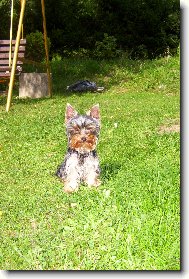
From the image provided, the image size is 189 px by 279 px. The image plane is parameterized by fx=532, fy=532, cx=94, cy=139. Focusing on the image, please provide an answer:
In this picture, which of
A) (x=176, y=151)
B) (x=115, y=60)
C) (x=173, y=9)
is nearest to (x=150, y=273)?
(x=176, y=151)

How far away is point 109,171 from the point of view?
7129 millimetres

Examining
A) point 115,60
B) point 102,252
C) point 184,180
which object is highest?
point 184,180

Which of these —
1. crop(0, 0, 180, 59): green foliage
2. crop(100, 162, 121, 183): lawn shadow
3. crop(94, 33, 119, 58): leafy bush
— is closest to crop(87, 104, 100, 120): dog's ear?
crop(100, 162, 121, 183): lawn shadow

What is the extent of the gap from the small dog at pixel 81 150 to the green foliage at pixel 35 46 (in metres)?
18.1

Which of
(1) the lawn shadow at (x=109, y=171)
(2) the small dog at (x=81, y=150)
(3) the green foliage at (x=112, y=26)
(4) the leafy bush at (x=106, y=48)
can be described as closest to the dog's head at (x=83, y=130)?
(2) the small dog at (x=81, y=150)

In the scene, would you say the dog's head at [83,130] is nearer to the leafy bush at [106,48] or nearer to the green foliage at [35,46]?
the green foliage at [35,46]

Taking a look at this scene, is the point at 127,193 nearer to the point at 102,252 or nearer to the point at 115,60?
the point at 102,252

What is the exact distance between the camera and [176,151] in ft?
27.0

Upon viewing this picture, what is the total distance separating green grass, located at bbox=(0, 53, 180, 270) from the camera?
15.2 feet

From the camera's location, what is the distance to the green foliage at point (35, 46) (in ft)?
79.0

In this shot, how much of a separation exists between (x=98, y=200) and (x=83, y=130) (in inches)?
33.8

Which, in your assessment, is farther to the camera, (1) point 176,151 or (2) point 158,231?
(1) point 176,151

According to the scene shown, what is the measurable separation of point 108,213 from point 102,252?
950 millimetres

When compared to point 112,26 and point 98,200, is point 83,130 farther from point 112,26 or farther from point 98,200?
point 112,26
